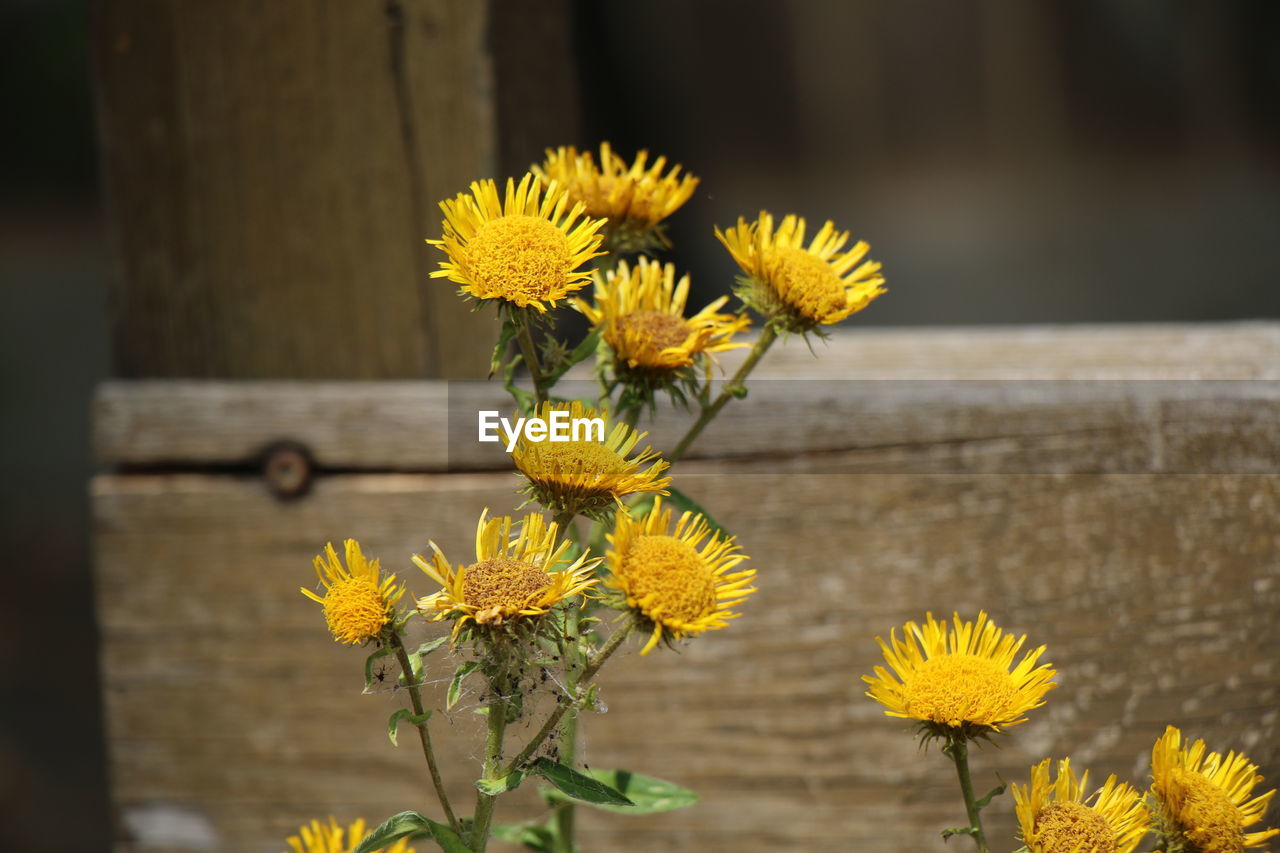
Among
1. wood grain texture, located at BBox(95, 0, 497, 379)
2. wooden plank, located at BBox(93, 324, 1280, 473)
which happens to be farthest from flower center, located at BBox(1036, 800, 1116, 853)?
wood grain texture, located at BBox(95, 0, 497, 379)

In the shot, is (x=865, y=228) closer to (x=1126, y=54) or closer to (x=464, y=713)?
(x=1126, y=54)

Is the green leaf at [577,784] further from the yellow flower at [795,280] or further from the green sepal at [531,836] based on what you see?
the yellow flower at [795,280]

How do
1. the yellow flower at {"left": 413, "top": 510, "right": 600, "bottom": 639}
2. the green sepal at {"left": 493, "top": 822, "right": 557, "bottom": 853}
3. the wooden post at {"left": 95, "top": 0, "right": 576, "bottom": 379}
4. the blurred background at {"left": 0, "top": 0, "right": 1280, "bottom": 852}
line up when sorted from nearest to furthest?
the yellow flower at {"left": 413, "top": 510, "right": 600, "bottom": 639} < the green sepal at {"left": 493, "top": 822, "right": 557, "bottom": 853} < the wooden post at {"left": 95, "top": 0, "right": 576, "bottom": 379} < the blurred background at {"left": 0, "top": 0, "right": 1280, "bottom": 852}

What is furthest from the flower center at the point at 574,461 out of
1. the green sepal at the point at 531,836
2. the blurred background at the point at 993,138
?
the blurred background at the point at 993,138

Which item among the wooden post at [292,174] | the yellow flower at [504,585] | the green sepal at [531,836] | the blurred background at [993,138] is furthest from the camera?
the blurred background at [993,138]

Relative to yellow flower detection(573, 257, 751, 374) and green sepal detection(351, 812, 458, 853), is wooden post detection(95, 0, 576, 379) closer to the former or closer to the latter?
yellow flower detection(573, 257, 751, 374)

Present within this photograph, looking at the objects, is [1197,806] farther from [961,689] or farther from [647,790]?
[647,790]

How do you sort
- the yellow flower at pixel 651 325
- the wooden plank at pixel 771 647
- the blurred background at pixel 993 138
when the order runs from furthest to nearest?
the blurred background at pixel 993 138 → the wooden plank at pixel 771 647 → the yellow flower at pixel 651 325
